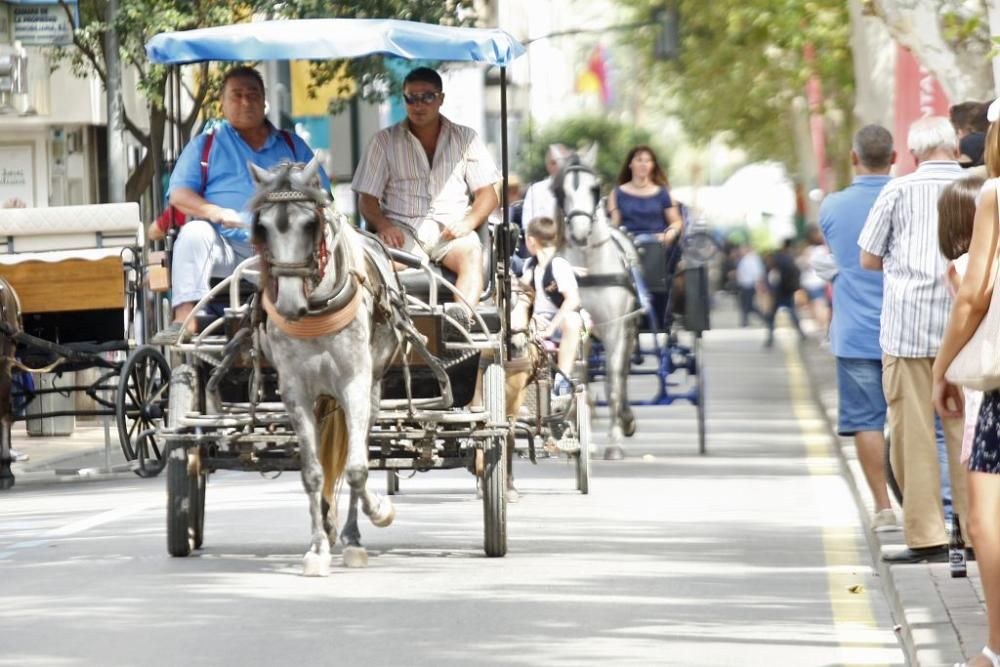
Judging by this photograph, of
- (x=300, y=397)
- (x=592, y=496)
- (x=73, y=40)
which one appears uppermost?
(x=73, y=40)

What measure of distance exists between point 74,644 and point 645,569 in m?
3.34

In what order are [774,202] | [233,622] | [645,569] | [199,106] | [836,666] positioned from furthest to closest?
[774,202] < [199,106] < [645,569] < [233,622] < [836,666]

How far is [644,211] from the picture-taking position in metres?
21.1

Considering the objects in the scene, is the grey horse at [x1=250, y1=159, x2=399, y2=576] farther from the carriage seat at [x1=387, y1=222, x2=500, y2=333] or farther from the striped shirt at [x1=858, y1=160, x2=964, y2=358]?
the striped shirt at [x1=858, y1=160, x2=964, y2=358]

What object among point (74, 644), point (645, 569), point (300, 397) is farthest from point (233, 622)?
point (645, 569)

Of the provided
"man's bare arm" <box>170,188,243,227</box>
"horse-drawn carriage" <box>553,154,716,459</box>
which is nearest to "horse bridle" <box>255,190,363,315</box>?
"man's bare arm" <box>170,188,243,227</box>

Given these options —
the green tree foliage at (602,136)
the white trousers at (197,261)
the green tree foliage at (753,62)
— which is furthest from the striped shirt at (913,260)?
the green tree foliage at (602,136)

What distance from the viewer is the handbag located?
26.0 ft

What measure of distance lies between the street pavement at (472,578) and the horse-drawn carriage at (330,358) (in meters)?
0.52

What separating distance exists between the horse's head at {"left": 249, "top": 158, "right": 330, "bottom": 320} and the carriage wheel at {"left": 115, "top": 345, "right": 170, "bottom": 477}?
6517mm

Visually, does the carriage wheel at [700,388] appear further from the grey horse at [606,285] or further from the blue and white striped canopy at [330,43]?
the blue and white striped canopy at [330,43]

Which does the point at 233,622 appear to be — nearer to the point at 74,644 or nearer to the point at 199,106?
the point at 74,644

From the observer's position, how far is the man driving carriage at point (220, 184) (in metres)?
12.6

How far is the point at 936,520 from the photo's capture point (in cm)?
1141
